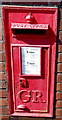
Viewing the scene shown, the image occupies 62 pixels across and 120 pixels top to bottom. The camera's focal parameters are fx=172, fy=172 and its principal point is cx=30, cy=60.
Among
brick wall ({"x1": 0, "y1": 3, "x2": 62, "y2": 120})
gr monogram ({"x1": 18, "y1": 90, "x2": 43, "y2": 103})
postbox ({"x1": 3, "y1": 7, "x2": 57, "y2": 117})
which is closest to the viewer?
postbox ({"x1": 3, "y1": 7, "x2": 57, "y2": 117})

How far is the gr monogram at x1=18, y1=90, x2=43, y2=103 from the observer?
2.14 m

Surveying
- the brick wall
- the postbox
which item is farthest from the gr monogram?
the brick wall

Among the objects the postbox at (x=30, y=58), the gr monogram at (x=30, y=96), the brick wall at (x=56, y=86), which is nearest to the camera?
the postbox at (x=30, y=58)

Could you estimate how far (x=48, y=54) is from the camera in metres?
1.97

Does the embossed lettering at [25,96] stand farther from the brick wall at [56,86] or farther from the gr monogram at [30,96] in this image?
the brick wall at [56,86]

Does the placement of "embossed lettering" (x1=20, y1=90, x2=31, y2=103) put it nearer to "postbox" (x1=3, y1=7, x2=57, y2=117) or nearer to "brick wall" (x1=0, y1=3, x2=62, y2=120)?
"postbox" (x1=3, y1=7, x2=57, y2=117)

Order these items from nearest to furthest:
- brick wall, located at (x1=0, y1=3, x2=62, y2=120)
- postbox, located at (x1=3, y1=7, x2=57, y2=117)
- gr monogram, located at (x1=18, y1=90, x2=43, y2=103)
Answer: postbox, located at (x1=3, y1=7, x2=57, y2=117), brick wall, located at (x1=0, y1=3, x2=62, y2=120), gr monogram, located at (x1=18, y1=90, x2=43, y2=103)

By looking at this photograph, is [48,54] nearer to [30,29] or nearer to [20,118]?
[30,29]

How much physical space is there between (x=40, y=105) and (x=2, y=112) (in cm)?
55

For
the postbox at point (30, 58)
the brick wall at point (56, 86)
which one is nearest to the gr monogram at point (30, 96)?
the postbox at point (30, 58)

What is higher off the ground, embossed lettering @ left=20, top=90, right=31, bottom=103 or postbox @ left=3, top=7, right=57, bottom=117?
postbox @ left=3, top=7, right=57, bottom=117

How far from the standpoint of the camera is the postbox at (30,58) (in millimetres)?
1848

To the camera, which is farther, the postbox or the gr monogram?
the gr monogram

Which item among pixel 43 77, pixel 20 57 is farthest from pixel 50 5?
pixel 43 77
